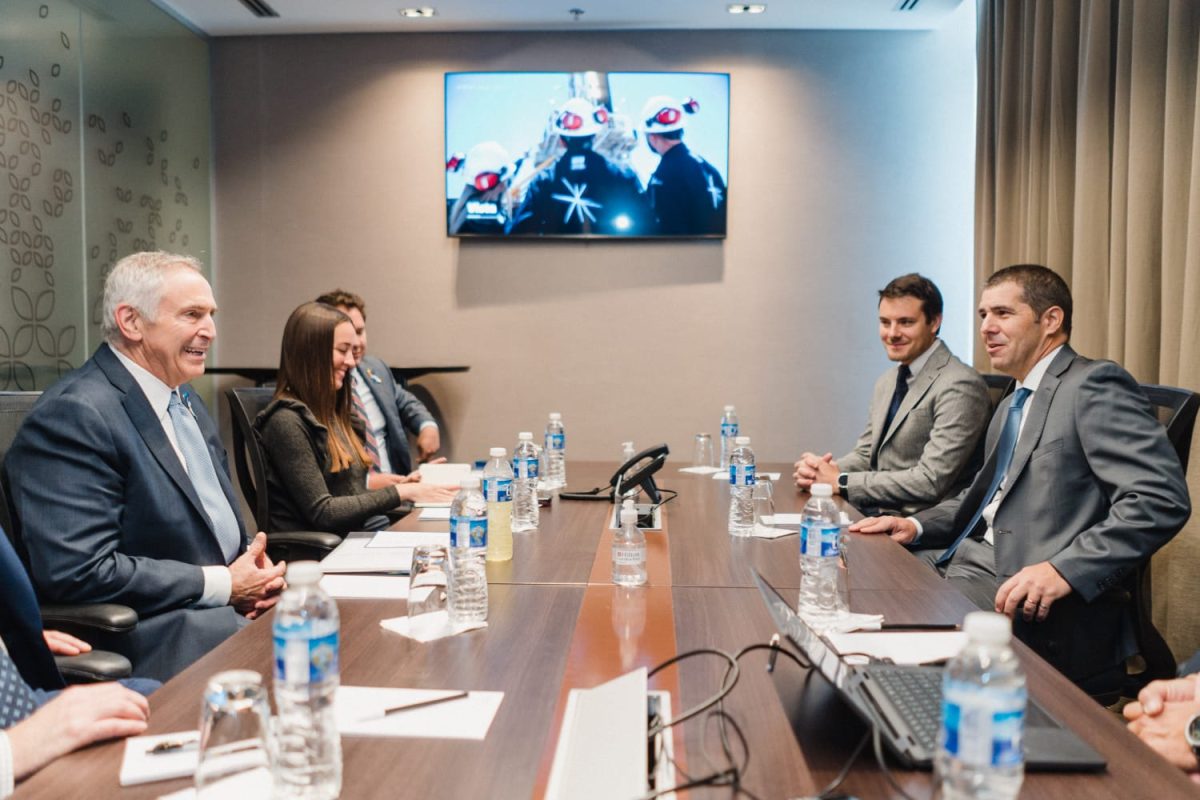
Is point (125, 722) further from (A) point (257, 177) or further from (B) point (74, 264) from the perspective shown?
(A) point (257, 177)

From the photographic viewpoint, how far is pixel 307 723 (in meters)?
1.07

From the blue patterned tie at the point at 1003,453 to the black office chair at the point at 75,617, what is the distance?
2.11m

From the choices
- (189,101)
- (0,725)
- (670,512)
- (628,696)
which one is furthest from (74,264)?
(628,696)

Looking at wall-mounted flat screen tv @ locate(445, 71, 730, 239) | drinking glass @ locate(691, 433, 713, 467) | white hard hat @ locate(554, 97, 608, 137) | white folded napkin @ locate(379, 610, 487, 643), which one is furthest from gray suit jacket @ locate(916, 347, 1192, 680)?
white hard hat @ locate(554, 97, 608, 137)

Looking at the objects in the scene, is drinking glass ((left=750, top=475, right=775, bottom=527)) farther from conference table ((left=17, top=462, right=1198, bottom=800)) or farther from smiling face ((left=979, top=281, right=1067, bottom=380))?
smiling face ((left=979, top=281, right=1067, bottom=380))

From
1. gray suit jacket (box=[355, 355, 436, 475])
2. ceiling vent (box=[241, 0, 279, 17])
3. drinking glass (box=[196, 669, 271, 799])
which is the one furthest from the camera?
ceiling vent (box=[241, 0, 279, 17])

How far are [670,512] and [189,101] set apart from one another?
394 centimetres

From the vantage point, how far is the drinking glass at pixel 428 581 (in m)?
1.73

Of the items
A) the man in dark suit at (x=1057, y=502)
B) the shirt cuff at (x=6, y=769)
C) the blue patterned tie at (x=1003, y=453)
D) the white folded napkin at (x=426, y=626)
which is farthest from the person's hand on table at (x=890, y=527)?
the shirt cuff at (x=6, y=769)

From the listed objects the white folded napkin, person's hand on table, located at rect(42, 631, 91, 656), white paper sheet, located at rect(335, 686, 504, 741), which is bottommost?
person's hand on table, located at rect(42, 631, 91, 656)

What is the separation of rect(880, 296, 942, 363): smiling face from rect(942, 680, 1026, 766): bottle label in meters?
2.77

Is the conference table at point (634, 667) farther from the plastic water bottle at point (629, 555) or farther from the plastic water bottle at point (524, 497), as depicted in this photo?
the plastic water bottle at point (524, 497)

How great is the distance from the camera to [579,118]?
5230mm

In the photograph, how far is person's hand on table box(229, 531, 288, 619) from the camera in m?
2.19
